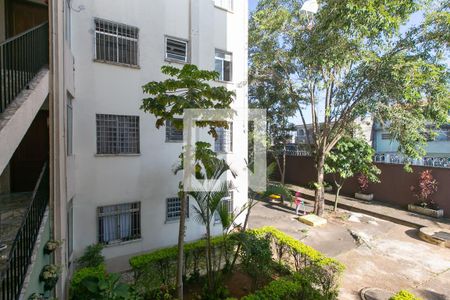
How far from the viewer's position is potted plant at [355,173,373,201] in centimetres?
1554

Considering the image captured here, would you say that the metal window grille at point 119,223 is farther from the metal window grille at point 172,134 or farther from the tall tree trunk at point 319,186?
the tall tree trunk at point 319,186

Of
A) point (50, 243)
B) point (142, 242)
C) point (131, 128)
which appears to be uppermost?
point (131, 128)

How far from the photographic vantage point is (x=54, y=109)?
16.1 ft

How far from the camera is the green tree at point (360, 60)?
334 inches

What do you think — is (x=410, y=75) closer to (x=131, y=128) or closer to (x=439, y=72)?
(x=439, y=72)

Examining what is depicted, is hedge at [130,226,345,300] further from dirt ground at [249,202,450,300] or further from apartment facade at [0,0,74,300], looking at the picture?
apartment facade at [0,0,74,300]

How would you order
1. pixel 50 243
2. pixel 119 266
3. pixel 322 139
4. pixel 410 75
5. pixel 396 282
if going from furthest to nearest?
pixel 322 139 → pixel 410 75 → pixel 119 266 → pixel 396 282 → pixel 50 243

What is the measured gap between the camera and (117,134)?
8109 mm

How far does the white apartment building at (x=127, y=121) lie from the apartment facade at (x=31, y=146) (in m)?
0.98

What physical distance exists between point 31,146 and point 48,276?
4460 millimetres

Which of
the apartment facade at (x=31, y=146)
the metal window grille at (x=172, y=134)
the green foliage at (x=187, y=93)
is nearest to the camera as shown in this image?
the apartment facade at (x=31, y=146)

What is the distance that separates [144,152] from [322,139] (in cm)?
845

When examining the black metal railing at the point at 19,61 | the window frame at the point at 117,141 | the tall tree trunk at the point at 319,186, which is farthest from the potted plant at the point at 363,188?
the black metal railing at the point at 19,61

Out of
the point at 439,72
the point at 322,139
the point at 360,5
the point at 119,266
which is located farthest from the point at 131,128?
the point at 439,72
